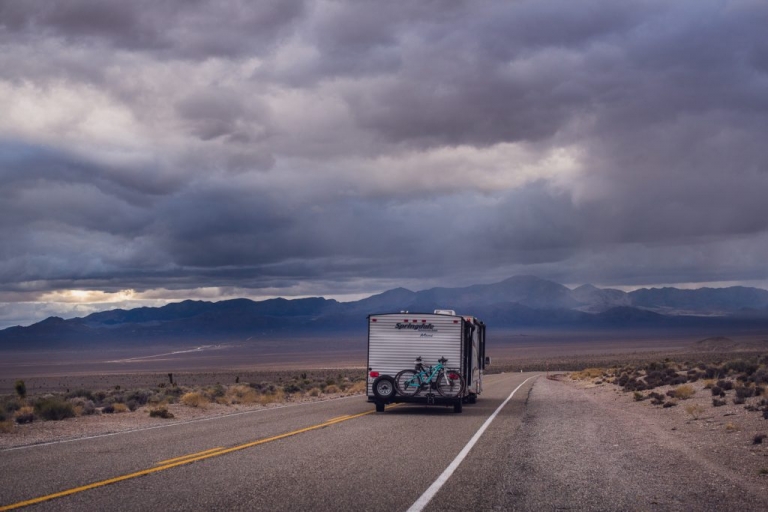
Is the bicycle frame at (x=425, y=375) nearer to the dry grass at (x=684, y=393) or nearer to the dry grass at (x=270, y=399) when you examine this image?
the dry grass at (x=684, y=393)

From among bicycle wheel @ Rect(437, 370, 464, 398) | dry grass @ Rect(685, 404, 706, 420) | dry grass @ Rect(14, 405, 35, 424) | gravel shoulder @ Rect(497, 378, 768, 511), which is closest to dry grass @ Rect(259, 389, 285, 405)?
dry grass @ Rect(14, 405, 35, 424)

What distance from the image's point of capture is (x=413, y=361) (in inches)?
881

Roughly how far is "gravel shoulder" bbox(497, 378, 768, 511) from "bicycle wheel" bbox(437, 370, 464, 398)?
6.86ft

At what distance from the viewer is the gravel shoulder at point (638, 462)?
380 inches

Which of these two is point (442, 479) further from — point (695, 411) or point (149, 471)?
point (695, 411)

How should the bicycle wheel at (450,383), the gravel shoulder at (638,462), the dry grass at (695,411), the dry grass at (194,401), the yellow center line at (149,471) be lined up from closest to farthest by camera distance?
1. the yellow center line at (149,471)
2. the gravel shoulder at (638,462)
3. the dry grass at (695,411)
4. the bicycle wheel at (450,383)
5. the dry grass at (194,401)

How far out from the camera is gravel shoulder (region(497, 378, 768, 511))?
966 cm

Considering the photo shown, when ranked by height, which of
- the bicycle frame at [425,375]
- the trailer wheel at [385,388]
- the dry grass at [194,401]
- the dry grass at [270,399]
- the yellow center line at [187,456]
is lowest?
the dry grass at [270,399]

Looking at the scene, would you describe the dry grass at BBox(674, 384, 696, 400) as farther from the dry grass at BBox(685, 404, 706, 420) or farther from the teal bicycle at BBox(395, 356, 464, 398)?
the teal bicycle at BBox(395, 356, 464, 398)

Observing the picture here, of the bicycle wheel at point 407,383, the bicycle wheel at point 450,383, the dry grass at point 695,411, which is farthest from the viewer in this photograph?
the bicycle wheel at point 407,383

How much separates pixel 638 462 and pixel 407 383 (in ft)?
32.7

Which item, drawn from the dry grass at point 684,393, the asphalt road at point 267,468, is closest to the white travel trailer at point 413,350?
the asphalt road at point 267,468

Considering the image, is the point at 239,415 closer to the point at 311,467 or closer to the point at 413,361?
the point at 413,361

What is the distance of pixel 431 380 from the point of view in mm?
22188
